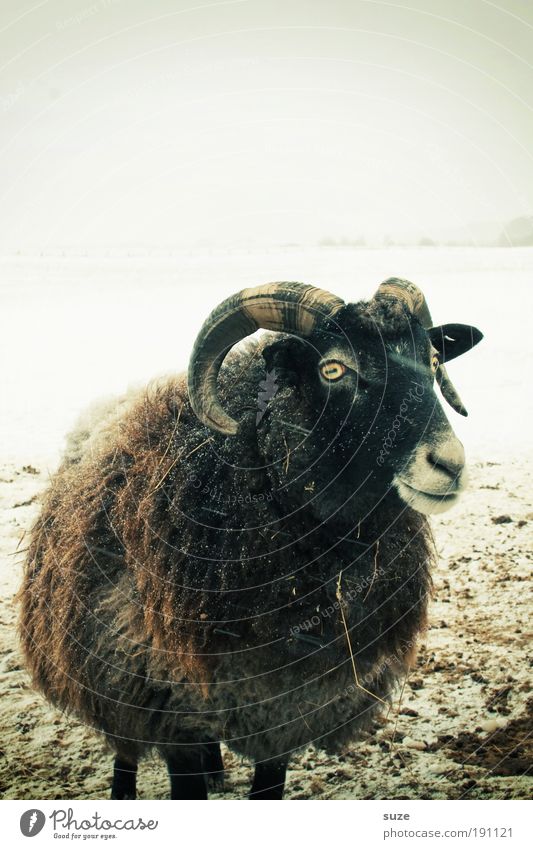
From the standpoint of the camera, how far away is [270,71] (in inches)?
193

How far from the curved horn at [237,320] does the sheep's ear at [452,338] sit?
0.88 meters

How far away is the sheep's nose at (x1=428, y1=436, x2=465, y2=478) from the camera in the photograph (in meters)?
2.82

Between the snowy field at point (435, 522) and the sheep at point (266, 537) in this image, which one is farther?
the snowy field at point (435, 522)

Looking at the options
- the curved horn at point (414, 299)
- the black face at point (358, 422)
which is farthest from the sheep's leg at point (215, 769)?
the curved horn at point (414, 299)

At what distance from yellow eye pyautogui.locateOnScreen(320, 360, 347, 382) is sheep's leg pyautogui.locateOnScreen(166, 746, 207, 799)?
2.14 metres

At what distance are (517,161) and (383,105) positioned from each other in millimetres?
1227

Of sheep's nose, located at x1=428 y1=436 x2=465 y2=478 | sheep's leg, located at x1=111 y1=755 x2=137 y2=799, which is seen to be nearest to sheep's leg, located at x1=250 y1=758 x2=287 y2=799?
sheep's leg, located at x1=111 y1=755 x2=137 y2=799

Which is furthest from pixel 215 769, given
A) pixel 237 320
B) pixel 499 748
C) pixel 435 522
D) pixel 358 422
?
pixel 435 522

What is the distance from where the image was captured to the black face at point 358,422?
2902 mm

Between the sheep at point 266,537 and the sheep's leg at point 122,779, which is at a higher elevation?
the sheep at point 266,537

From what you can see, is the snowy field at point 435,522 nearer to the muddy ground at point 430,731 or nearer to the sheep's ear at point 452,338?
the muddy ground at point 430,731

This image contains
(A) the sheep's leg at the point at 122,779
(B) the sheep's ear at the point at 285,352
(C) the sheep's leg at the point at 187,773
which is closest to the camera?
(B) the sheep's ear at the point at 285,352

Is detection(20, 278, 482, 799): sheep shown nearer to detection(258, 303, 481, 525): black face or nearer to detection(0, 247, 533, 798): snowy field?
detection(258, 303, 481, 525): black face

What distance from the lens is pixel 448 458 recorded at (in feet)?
9.23
